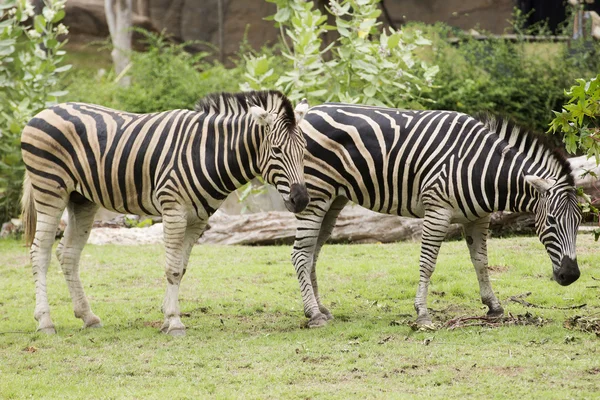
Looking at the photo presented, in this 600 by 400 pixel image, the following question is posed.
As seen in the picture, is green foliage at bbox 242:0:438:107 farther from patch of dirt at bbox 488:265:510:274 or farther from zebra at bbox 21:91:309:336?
zebra at bbox 21:91:309:336

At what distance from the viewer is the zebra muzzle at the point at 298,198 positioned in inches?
279

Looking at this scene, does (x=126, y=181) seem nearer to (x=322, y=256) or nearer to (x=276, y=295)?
(x=276, y=295)

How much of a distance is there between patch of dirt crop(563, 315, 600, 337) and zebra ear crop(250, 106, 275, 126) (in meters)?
3.14

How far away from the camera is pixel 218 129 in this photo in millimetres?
7637

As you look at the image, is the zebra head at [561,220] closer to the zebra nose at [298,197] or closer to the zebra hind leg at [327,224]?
the zebra nose at [298,197]

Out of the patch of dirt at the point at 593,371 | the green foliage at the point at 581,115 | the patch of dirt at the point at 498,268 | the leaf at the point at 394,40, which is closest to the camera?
the patch of dirt at the point at 593,371

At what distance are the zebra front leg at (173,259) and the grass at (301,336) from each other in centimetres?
18

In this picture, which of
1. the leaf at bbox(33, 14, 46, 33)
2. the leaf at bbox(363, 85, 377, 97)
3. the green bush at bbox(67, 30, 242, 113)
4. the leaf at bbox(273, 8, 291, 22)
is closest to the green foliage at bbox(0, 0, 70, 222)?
the leaf at bbox(33, 14, 46, 33)

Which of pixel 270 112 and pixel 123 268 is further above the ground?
pixel 270 112

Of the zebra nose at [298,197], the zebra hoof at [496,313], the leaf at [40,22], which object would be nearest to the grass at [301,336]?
the zebra hoof at [496,313]

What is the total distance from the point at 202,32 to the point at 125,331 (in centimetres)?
1950

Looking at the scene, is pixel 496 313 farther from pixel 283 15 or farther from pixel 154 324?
pixel 283 15

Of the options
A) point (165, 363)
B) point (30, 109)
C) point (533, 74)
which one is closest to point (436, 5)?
point (533, 74)

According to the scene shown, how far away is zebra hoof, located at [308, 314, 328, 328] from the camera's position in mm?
7691
